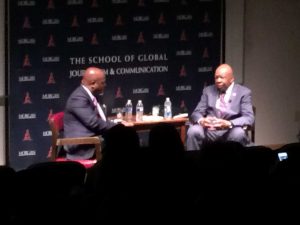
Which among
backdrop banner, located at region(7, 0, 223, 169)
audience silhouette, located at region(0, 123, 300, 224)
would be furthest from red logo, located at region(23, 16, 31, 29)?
audience silhouette, located at region(0, 123, 300, 224)

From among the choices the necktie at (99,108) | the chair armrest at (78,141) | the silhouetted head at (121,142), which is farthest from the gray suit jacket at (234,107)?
the silhouetted head at (121,142)

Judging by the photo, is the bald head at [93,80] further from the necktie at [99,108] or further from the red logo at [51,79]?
the red logo at [51,79]

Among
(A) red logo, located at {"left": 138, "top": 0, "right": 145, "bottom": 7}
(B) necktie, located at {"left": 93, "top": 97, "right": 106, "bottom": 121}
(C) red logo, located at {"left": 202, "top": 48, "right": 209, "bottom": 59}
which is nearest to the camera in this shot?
(B) necktie, located at {"left": 93, "top": 97, "right": 106, "bottom": 121}

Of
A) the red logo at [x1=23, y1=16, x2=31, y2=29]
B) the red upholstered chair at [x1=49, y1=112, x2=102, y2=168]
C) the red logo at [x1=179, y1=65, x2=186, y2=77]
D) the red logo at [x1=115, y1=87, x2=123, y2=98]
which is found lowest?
the red upholstered chair at [x1=49, y1=112, x2=102, y2=168]

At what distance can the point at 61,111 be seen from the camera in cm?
717

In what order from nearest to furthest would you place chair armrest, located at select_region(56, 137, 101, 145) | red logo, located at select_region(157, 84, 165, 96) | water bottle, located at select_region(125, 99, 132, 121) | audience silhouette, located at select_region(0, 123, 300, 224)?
audience silhouette, located at select_region(0, 123, 300, 224) → chair armrest, located at select_region(56, 137, 101, 145) → water bottle, located at select_region(125, 99, 132, 121) → red logo, located at select_region(157, 84, 165, 96)

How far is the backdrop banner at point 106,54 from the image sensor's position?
22.9 ft

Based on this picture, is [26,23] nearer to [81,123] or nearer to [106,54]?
[106,54]

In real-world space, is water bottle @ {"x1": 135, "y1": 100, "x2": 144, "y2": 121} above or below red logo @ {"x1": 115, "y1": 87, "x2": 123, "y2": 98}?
below

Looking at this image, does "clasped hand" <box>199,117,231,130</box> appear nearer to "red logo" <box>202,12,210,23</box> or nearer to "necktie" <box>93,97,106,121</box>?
"necktie" <box>93,97,106,121</box>

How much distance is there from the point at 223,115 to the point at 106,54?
1.40m

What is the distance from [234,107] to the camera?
22.9 ft

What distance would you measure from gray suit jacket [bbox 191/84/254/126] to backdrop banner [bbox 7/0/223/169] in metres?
0.53

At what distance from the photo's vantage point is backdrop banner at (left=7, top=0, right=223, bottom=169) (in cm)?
696
